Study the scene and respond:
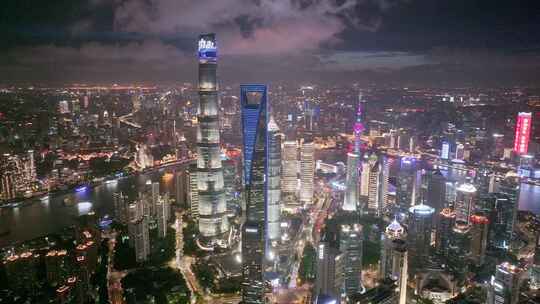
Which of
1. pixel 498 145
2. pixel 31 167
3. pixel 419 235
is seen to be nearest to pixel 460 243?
pixel 419 235

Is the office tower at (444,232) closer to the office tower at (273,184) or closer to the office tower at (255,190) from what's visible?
the office tower at (273,184)

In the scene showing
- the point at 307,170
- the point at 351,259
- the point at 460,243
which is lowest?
the point at 460,243

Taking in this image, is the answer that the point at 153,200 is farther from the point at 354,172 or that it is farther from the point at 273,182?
the point at 354,172

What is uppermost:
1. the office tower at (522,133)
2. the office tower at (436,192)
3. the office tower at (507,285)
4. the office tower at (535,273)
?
the office tower at (522,133)

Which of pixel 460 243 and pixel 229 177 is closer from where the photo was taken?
pixel 460 243

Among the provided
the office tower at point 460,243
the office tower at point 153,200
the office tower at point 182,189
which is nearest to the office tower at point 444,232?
the office tower at point 460,243

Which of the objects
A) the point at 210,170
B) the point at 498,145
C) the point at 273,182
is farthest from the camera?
the point at 498,145

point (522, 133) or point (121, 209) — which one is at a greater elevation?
point (522, 133)
